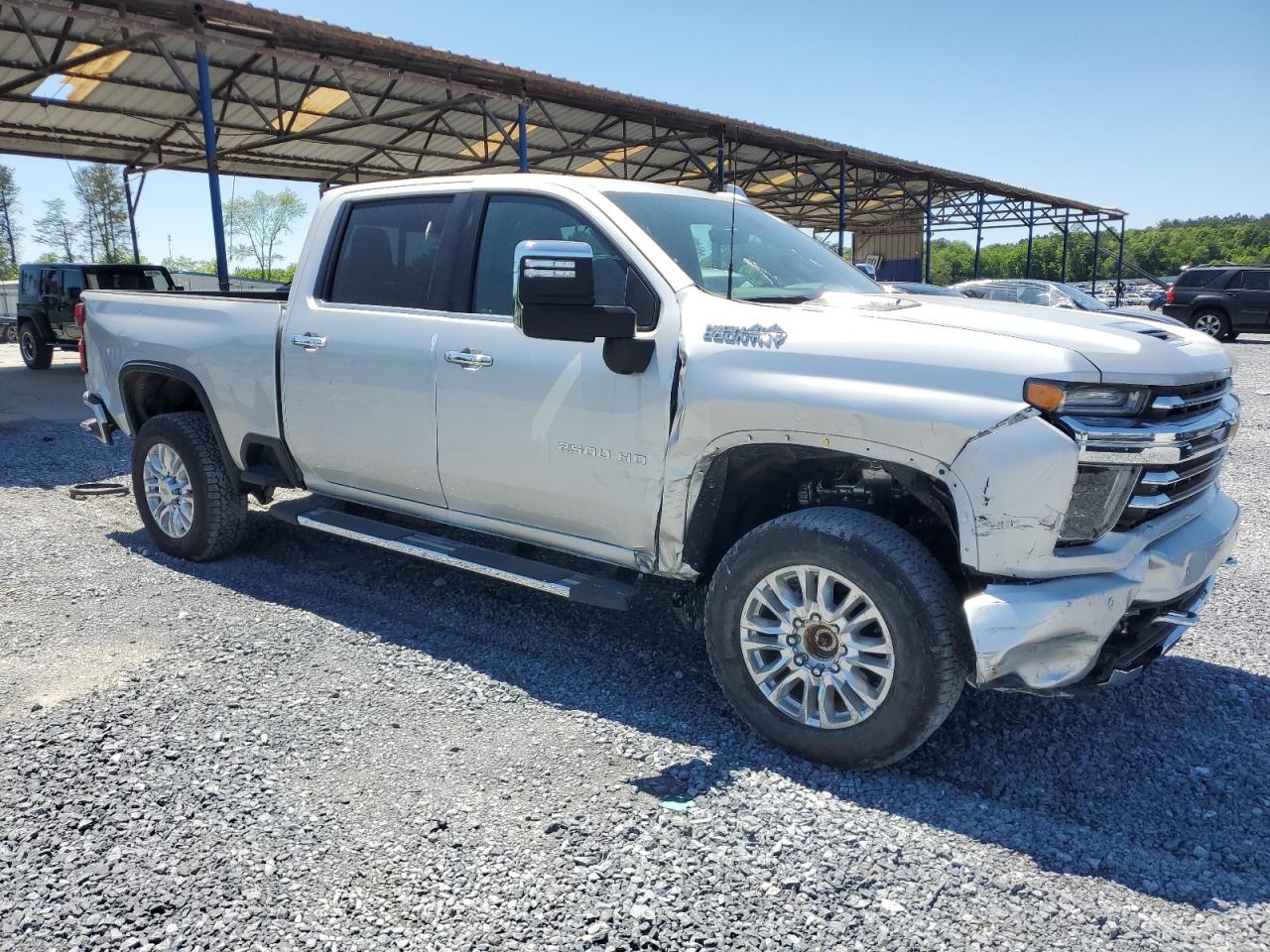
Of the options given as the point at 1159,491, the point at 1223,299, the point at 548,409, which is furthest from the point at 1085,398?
the point at 1223,299

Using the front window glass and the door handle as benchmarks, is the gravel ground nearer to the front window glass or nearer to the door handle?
the door handle

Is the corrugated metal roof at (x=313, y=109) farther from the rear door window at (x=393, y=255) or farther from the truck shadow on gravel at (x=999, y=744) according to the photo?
the truck shadow on gravel at (x=999, y=744)

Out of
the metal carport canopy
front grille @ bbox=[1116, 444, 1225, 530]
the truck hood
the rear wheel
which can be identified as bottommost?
the rear wheel

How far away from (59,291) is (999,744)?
18.0m

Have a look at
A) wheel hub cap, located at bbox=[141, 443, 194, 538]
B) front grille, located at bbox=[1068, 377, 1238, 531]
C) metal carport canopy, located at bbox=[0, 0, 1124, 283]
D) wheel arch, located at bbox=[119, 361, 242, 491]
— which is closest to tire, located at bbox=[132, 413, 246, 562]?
wheel hub cap, located at bbox=[141, 443, 194, 538]

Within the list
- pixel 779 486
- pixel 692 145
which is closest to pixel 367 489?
pixel 779 486

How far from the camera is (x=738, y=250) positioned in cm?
386

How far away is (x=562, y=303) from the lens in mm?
3225

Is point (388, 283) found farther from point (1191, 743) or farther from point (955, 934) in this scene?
point (1191, 743)

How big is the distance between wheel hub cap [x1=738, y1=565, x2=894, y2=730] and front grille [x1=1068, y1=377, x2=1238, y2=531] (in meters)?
0.82

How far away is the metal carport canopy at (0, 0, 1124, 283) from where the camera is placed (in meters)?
12.0

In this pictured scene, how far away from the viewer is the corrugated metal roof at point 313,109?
470 inches

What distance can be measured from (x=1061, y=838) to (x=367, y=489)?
10.8 feet

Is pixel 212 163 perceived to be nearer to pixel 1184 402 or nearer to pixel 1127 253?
pixel 1184 402
